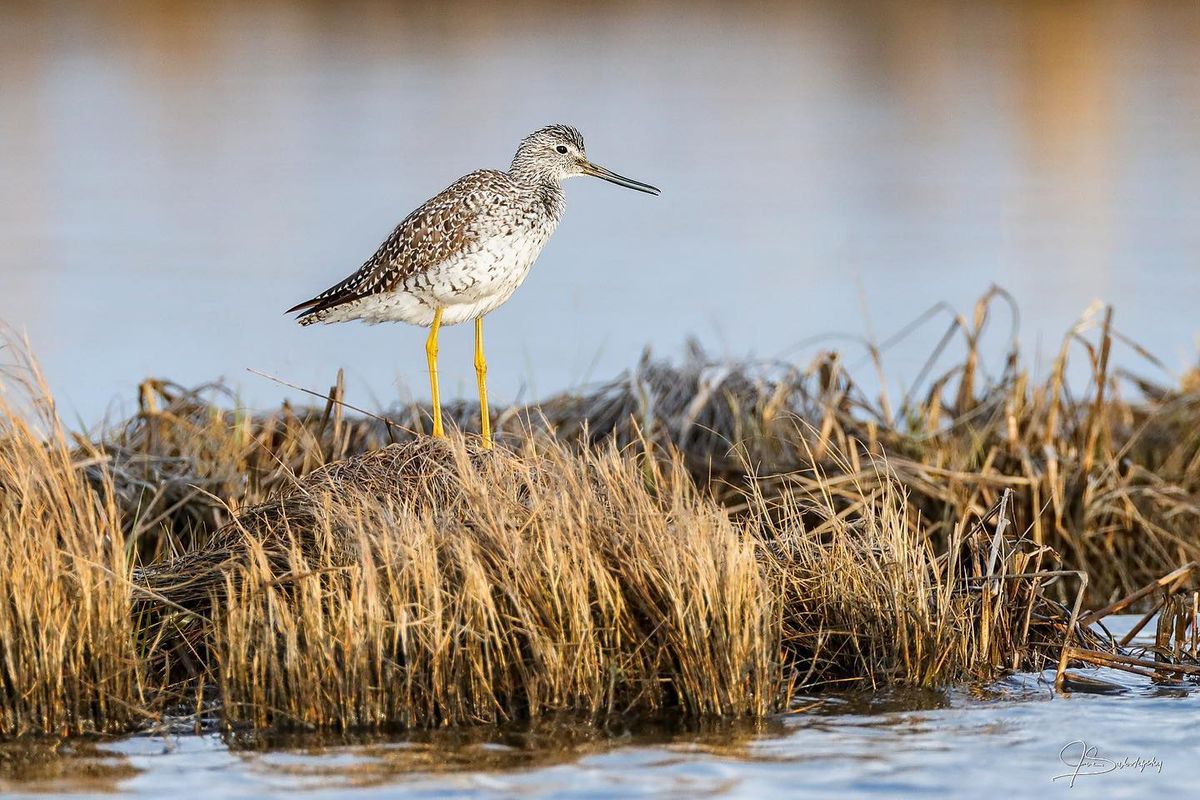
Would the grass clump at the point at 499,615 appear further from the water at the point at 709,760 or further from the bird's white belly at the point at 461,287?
the bird's white belly at the point at 461,287

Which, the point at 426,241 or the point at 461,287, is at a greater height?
the point at 426,241

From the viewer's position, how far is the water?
18.1ft

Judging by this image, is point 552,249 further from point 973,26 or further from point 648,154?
point 973,26

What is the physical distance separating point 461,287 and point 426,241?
0.90 feet

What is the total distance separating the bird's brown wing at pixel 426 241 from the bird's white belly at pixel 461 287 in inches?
1.7

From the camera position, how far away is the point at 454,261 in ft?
28.0

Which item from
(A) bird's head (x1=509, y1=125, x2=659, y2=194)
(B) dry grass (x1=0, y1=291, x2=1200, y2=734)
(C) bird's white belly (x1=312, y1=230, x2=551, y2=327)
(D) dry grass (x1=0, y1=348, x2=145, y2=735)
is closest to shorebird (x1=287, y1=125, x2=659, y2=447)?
(C) bird's white belly (x1=312, y1=230, x2=551, y2=327)

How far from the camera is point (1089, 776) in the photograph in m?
5.80

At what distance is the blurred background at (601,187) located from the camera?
1745 cm

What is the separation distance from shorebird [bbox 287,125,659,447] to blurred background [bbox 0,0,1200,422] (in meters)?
0.49

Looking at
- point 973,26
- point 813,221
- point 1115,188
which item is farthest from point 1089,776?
point 973,26

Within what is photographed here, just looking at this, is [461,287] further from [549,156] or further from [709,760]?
[709,760]
